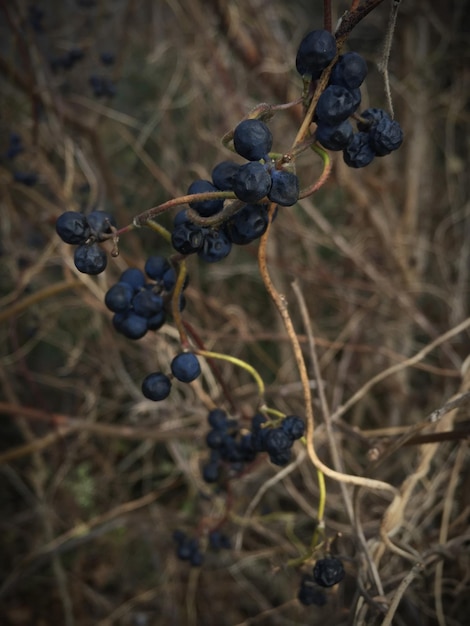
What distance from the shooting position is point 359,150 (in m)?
0.58

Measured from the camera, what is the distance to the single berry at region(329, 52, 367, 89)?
51 cm

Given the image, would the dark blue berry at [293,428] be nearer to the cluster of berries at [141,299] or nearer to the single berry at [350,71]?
the cluster of berries at [141,299]

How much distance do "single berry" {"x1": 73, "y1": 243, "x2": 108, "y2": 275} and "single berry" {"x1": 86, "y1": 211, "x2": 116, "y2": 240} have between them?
2cm

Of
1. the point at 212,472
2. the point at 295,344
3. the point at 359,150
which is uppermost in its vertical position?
the point at 359,150

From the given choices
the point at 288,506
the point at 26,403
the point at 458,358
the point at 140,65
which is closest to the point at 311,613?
the point at 288,506

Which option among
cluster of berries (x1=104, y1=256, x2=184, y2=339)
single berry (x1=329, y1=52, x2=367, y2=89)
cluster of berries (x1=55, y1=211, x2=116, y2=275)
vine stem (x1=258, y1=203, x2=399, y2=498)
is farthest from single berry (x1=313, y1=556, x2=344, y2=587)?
single berry (x1=329, y1=52, x2=367, y2=89)

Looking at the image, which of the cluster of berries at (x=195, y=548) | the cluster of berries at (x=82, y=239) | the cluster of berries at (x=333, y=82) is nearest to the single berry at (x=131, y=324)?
the cluster of berries at (x=82, y=239)

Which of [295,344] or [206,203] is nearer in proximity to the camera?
[206,203]

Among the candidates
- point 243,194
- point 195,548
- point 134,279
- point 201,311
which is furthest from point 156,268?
point 201,311

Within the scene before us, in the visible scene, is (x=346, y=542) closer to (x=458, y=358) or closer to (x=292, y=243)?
(x=458, y=358)

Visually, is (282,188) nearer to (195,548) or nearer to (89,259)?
(89,259)

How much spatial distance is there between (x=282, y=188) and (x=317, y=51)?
5.3 inches

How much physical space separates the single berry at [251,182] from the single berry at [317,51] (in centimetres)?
12

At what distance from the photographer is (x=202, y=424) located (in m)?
1.42
